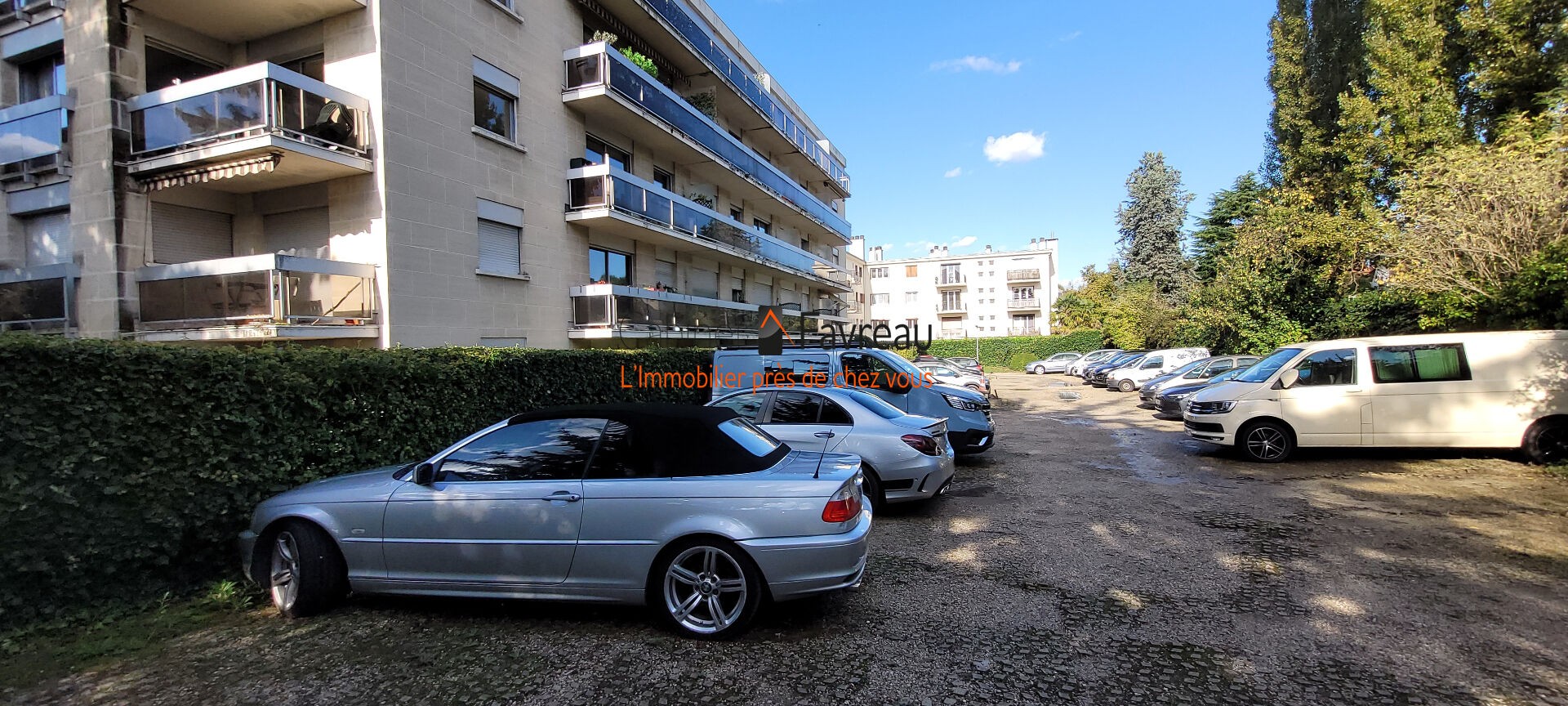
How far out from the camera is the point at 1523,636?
367 cm

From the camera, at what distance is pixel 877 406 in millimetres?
7031

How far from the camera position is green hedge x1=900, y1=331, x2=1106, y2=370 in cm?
4688

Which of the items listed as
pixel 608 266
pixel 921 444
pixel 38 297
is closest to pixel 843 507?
pixel 921 444

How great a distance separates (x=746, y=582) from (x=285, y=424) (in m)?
4.16

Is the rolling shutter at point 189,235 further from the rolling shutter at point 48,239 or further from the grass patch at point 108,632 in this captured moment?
the grass patch at point 108,632

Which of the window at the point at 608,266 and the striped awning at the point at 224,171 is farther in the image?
the window at the point at 608,266

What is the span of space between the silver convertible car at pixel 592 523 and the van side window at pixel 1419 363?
909cm

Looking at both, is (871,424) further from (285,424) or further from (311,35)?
(311,35)

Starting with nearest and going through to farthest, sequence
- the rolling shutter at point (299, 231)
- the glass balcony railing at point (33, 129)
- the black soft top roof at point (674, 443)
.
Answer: the black soft top roof at point (674, 443) < the glass balcony railing at point (33, 129) < the rolling shutter at point (299, 231)

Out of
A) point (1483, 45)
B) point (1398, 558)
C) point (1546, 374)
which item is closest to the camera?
point (1398, 558)

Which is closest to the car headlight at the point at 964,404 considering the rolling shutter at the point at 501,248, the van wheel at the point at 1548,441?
the van wheel at the point at 1548,441

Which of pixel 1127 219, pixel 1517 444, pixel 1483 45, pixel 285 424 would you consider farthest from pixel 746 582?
pixel 1127 219

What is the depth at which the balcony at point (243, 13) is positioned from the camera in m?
9.68

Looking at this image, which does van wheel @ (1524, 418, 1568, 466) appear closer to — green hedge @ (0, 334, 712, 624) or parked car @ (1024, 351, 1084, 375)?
green hedge @ (0, 334, 712, 624)
